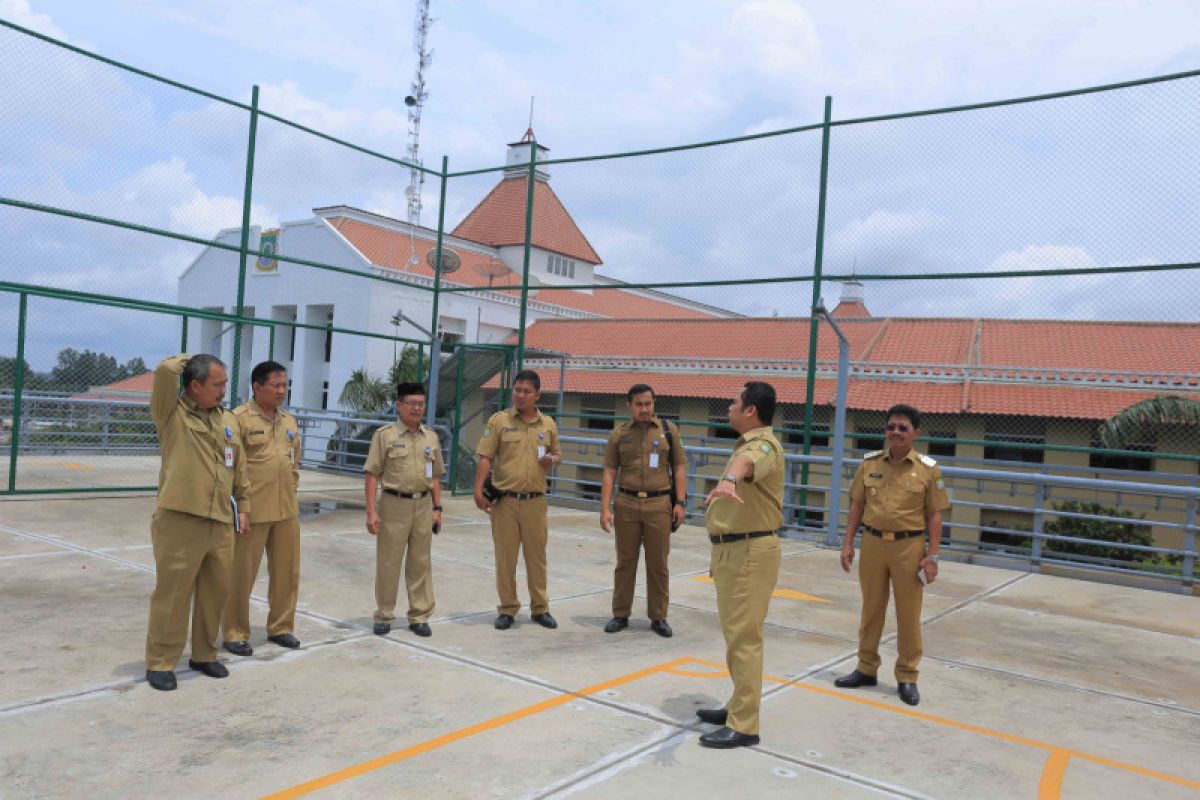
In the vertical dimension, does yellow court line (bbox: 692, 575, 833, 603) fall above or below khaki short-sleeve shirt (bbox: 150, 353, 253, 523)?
below

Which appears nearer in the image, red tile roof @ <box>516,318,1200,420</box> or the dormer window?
red tile roof @ <box>516,318,1200,420</box>

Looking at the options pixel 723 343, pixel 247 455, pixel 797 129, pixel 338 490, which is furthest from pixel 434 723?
pixel 723 343

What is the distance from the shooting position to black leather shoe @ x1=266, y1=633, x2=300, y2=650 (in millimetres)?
5336

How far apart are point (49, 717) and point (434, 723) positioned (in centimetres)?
172

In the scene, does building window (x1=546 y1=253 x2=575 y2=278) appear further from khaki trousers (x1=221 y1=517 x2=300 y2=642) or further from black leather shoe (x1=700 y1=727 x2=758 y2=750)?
black leather shoe (x1=700 y1=727 x2=758 y2=750)

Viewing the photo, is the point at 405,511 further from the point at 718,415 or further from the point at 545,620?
the point at 718,415

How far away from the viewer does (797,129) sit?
11281 mm

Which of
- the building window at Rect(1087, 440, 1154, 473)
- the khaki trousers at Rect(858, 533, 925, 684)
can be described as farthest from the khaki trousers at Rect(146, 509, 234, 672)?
the building window at Rect(1087, 440, 1154, 473)

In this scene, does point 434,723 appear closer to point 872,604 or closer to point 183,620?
point 183,620

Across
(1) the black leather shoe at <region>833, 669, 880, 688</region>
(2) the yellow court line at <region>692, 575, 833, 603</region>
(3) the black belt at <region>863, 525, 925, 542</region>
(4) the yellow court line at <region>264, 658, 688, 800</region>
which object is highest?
(3) the black belt at <region>863, 525, 925, 542</region>

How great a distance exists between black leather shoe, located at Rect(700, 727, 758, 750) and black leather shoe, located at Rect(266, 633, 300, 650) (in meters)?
2.62

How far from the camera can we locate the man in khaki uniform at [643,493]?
6.26 metres

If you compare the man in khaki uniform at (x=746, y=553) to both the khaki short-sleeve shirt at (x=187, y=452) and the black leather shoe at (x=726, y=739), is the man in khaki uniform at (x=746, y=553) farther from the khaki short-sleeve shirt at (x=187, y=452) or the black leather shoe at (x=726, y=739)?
the khaki short-sleeve shirt at (x=187, y=452)

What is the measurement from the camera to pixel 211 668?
4.77 metres
